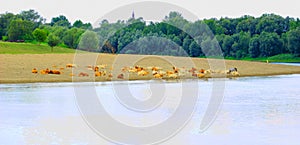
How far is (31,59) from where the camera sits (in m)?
40.4

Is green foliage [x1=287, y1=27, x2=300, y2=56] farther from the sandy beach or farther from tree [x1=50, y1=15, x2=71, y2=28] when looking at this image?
tree [x1=50, y1=15, x2=71, y2=28]

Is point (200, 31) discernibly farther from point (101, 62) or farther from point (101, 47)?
point (101, 62)

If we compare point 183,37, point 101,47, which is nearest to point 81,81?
point 101,47

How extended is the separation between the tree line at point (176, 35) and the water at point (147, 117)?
36367 mm

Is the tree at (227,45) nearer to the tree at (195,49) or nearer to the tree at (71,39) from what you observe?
the tree at (195,49)

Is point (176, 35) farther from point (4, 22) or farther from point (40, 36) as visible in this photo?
point (40, 36)

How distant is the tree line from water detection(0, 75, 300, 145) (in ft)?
119

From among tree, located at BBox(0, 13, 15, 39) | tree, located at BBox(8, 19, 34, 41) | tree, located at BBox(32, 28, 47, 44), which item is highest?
tree, located at BBox(0, 13, 15, 39)

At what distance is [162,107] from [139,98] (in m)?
3.29

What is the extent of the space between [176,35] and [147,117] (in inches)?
2891

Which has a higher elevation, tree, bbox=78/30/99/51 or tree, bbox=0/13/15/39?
tree, bbox=0/13/15/39

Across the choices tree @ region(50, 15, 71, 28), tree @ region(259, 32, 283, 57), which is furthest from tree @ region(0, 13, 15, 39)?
tree @ region(259, 32, 283, 57)

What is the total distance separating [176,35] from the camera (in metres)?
91.1

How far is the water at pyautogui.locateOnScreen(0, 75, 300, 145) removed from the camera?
1383cm
